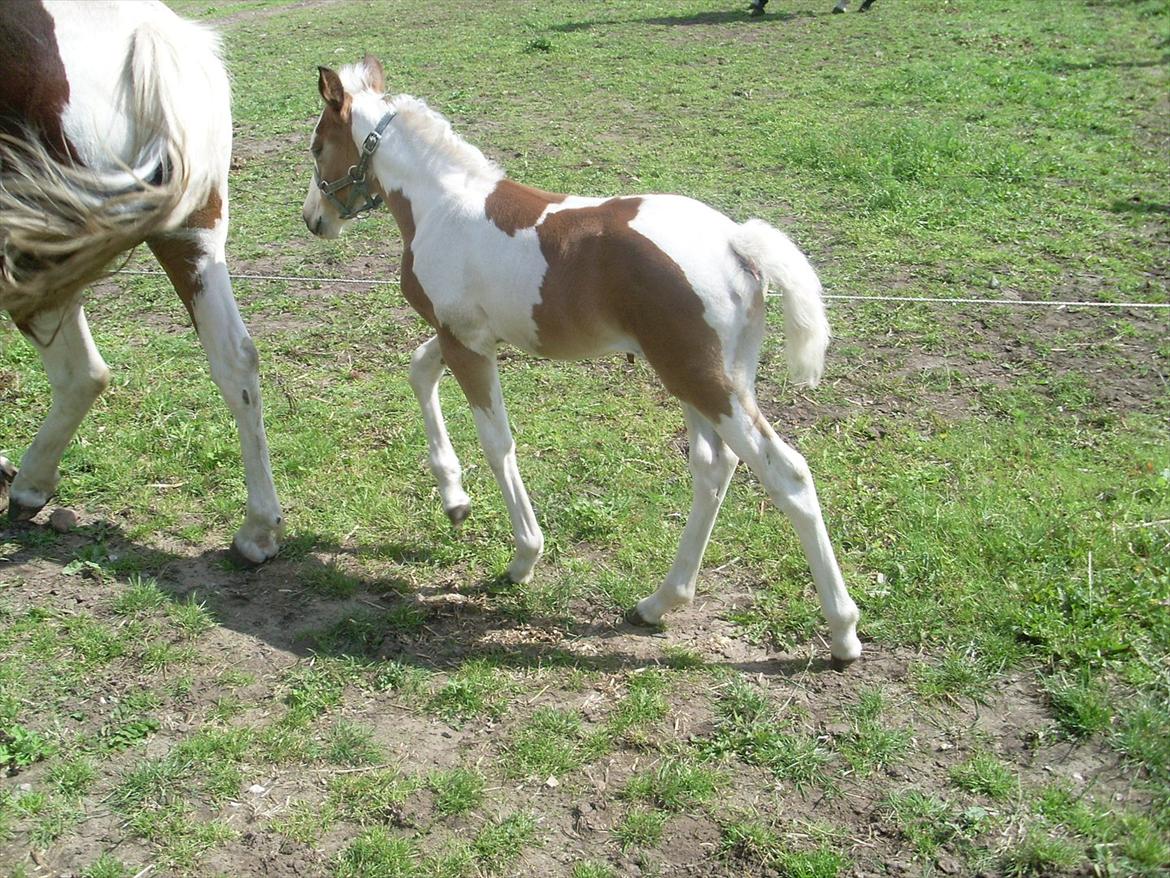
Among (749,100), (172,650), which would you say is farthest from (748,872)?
(749,100)

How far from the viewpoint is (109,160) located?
347cm

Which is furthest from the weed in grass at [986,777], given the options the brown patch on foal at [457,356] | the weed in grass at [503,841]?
the brown patch on foal at [457,356]

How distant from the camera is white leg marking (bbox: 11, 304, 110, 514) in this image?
4.12 m

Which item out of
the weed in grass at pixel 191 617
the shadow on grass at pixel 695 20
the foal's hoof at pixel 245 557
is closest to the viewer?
the weed in grass at pixel 191 617

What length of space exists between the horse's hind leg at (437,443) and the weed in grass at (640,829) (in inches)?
63.1

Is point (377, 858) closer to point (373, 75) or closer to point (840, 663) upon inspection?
point (840, 663)

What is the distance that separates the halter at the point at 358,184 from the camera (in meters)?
3.82

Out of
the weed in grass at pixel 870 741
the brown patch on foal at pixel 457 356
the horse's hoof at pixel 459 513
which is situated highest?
the brown patch on foal at pixel 457 356

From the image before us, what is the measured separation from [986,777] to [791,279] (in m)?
1.59

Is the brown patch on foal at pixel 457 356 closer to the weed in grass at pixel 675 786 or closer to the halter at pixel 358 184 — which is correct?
the halter at pixel 358 184

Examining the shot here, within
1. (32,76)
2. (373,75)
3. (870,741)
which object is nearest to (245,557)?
(32,76)

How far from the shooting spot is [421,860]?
8.83ft

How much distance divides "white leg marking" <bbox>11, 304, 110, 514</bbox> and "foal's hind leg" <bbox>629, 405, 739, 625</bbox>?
2.54m

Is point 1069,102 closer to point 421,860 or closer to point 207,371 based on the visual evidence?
point 207,371
